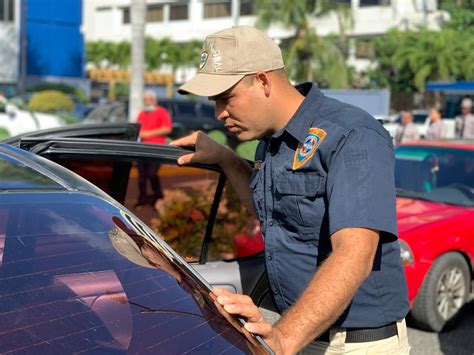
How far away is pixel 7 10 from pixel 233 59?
41790mm

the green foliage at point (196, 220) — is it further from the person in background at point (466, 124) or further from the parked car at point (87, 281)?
the person in background at point (466, 124)

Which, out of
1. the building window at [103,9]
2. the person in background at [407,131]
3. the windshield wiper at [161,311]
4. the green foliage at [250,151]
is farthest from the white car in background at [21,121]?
the building window at [103,9]

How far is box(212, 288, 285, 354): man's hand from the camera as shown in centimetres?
191

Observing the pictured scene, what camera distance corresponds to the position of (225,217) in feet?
13.1

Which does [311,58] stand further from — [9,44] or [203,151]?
[203,151]

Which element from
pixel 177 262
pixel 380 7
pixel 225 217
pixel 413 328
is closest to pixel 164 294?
pixel 177 262

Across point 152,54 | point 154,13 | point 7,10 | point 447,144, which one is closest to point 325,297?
point 447,144

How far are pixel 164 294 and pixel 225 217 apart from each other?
6.79 feet

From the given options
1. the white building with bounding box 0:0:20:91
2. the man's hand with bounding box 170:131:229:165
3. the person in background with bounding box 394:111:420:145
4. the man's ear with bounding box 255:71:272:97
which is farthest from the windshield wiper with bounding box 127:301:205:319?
the white building with bounding box 0:0:20:91

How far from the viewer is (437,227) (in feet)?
18.8

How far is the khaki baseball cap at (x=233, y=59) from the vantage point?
88.2 inches

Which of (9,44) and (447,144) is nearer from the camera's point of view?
(447,144)

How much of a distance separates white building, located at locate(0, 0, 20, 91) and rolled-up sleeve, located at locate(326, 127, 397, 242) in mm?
40889

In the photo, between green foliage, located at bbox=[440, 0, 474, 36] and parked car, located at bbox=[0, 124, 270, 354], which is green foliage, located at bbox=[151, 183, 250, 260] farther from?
green foliage, located at bbox=[440, 0, 474, 36]
